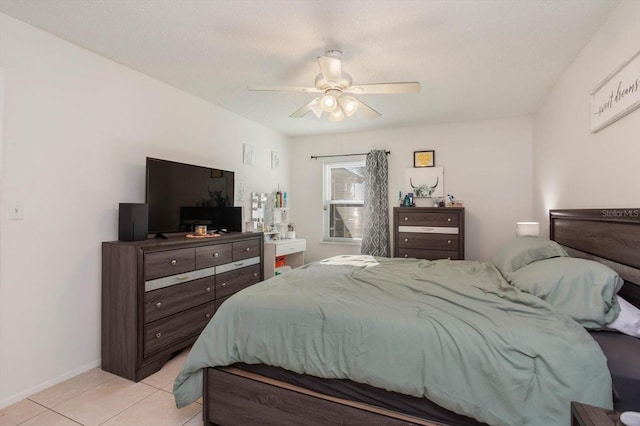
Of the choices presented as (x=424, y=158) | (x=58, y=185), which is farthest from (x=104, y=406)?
(x=424, y=158)

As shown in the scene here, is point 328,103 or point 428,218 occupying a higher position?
point 328,103

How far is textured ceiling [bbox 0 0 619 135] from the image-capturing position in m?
1.87

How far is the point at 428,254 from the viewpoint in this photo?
388cm

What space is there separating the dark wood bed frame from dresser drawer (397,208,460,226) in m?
1.93

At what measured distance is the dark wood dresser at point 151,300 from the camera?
7.31 ft

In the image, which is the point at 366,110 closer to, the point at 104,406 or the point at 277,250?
the point at 277,250

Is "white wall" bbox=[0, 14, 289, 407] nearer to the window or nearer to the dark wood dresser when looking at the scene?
the dark wood dresser

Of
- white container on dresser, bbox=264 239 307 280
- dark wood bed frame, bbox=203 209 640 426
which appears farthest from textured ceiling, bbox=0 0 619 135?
white container on dresser, bbox=264 239 307 280

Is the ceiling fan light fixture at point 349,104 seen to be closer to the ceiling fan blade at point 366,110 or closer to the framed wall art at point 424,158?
the ceiling fan blade at point 366,110

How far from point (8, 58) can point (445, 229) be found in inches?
165

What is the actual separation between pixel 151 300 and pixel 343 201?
129 inches

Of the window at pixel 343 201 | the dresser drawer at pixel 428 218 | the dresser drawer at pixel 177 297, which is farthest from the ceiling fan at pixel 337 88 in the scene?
the window at pixel 343 201

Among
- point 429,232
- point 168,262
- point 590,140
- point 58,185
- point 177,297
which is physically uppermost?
point 590,140

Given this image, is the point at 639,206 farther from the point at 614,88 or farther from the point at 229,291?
the point at 229,291
